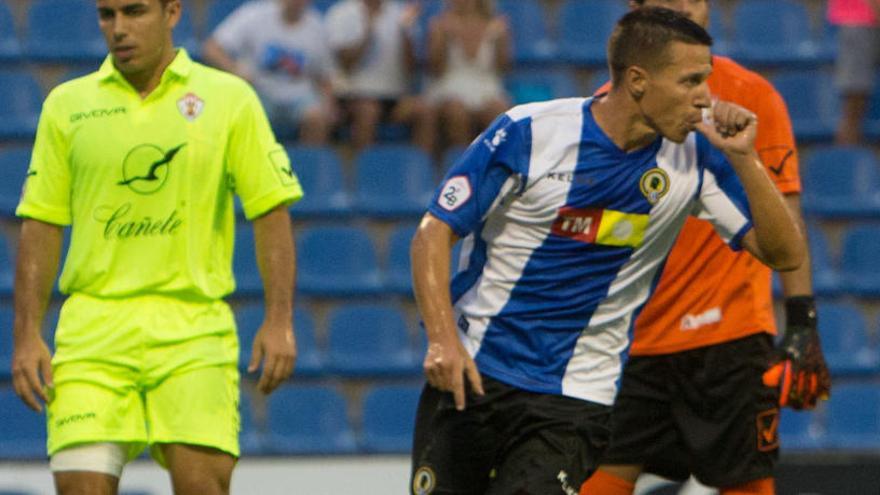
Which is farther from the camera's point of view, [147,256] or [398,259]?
[398,259]

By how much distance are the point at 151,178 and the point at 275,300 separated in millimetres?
527

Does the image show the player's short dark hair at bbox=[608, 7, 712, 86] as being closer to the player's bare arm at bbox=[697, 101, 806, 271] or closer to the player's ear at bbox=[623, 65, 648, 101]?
the player's ear at bbox=[623, 65, 648, 101]

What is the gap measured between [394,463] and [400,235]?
254cm

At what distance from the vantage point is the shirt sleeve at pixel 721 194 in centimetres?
511

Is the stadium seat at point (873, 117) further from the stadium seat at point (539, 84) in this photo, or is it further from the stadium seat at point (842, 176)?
the stadium seat at point (539, 84)

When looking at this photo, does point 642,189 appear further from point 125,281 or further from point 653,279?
point 125,281

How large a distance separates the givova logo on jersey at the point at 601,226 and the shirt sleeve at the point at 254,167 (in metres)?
0.89

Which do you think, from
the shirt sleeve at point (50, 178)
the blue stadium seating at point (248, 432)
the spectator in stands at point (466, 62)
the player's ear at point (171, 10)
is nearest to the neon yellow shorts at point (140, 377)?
the shirt sleeve at point (50, 178)

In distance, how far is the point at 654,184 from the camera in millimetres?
4996

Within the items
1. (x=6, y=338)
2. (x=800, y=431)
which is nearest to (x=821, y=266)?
(x=800, y=431)

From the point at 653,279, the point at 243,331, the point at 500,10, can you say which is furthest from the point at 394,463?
the point at 500,10

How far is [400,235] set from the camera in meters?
9.96

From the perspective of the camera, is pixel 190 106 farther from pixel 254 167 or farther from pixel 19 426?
pixel 19 426

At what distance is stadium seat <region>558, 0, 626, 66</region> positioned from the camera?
11.1 metres
